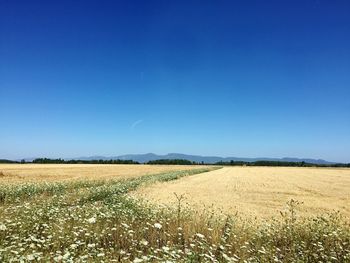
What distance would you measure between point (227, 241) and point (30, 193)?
47.8 ft

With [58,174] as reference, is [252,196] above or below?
below

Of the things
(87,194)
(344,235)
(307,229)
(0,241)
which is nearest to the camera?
(0,241)

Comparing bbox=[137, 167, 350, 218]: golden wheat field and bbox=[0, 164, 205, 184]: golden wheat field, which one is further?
bbox=[0, 164, 205, 184]: golden wheat field

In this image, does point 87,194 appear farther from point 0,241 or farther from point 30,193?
point 0,241

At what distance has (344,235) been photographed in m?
8.75

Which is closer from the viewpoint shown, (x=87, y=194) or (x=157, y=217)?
(x=157, y=217)

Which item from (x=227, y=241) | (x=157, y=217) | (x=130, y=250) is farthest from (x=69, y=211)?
(x=227, y=241)

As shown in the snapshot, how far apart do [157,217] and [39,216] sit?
321 cm

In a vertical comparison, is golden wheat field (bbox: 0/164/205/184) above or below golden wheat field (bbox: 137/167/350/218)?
above

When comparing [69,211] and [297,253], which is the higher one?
→ [69,211]

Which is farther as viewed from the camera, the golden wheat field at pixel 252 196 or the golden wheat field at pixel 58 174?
the golden wheat field at pixel 58 174

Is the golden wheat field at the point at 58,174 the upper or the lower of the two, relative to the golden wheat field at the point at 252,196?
upper

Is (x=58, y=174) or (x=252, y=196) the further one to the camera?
(x=58, y=174)

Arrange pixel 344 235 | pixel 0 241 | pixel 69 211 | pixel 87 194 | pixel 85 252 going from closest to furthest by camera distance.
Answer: pixel 85 252 < pixel 0 241 < pixel 344 235 < pixel 69 211 < pixel 87 194
